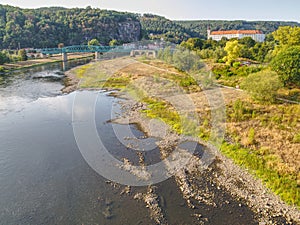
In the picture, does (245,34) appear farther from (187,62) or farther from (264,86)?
(264,86)

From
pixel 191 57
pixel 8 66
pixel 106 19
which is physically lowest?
pixel 8 66

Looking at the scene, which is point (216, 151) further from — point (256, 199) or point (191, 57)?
point (191, 57)

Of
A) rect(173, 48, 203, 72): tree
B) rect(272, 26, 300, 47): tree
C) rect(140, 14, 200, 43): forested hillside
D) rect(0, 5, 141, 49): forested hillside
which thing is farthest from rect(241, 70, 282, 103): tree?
rect(140, 14, 200, 43): forested hillside

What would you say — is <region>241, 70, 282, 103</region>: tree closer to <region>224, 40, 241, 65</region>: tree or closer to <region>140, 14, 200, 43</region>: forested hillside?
<region>224, 40, 241, 65</region>: tree

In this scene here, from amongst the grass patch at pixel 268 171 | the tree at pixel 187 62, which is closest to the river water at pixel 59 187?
the grass patch at pixel 268 171

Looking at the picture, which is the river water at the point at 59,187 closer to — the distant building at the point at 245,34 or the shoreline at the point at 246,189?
the shoreline at the point at 246,189

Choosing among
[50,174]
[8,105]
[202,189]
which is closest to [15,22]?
[8,105]
